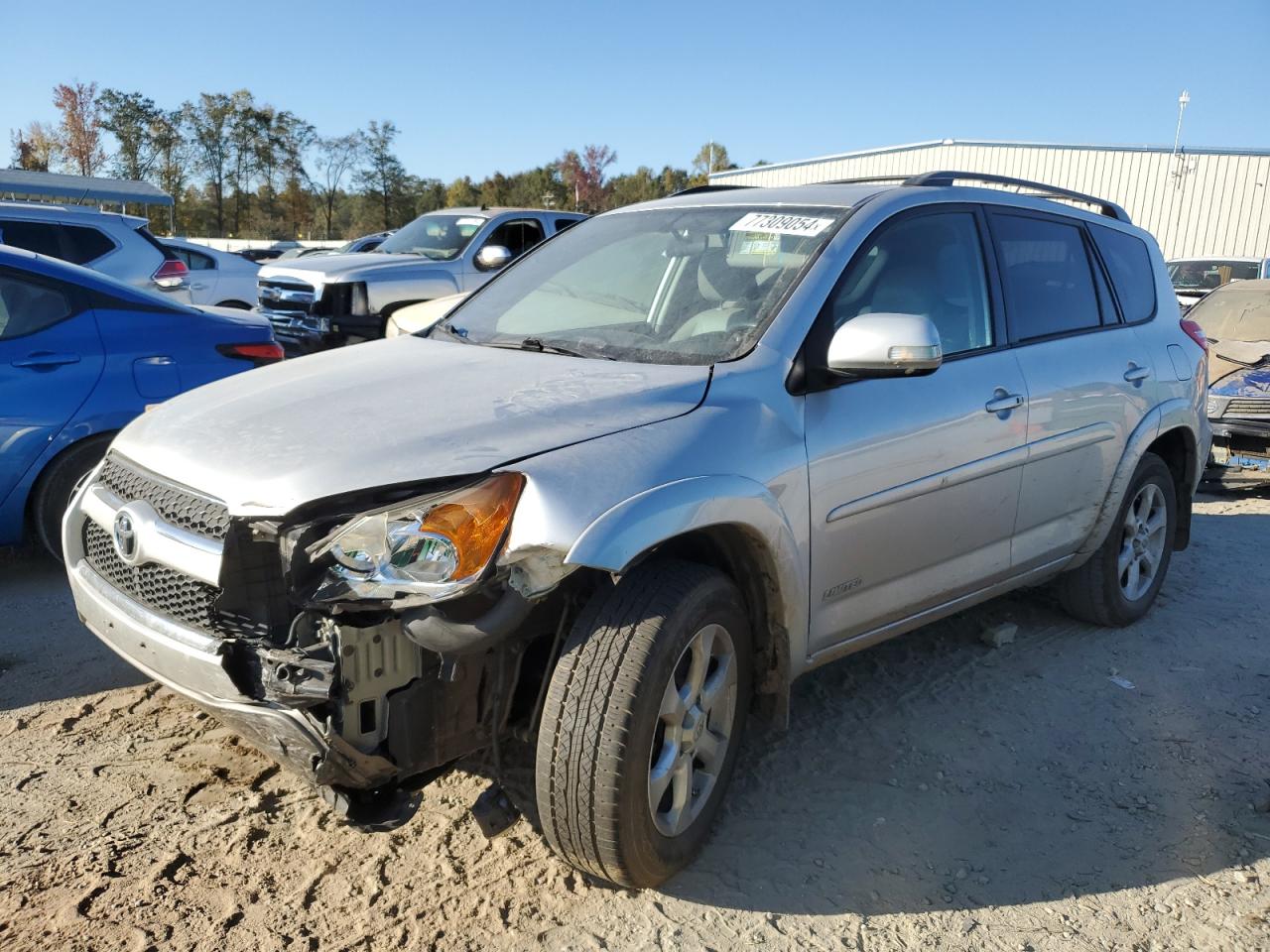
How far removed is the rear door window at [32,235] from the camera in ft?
28.3

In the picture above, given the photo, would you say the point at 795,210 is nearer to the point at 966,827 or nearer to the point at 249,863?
the point at 966,827

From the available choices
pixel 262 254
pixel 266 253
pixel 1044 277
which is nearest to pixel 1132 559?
pixel 1044 277

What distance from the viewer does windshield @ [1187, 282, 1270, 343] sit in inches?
328

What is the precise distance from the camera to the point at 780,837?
2.95 meters

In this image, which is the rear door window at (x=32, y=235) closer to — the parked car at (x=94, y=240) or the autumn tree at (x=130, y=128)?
the parked car at (x=94, y=240)

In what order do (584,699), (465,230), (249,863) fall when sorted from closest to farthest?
(584,699) < (249,863) < (465,230)

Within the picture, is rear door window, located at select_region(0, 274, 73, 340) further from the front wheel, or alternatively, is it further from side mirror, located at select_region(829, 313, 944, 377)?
side mirror, located at select_region(829, 313, 944, 377)

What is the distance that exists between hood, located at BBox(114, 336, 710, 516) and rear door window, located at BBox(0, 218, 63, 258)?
6843mm

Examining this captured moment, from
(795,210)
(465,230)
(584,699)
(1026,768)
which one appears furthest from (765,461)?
(465,230)

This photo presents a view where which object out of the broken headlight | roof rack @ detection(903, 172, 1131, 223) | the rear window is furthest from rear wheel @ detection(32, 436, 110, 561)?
the rear window

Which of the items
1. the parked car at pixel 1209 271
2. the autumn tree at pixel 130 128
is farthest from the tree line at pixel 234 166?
the parked car at pixel 1209 271

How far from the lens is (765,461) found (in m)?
2.78

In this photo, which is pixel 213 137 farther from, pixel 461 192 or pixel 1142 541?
pixel 1142 541

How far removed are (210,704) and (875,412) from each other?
2.01 m
